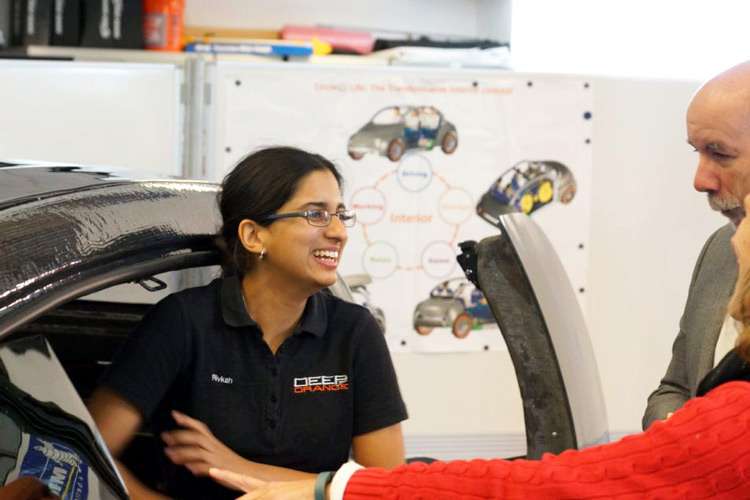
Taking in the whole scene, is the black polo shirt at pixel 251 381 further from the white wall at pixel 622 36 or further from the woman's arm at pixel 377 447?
the white wall at pixel 622 36

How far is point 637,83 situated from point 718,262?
1929 millimetres

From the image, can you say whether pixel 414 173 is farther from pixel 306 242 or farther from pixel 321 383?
pixel 321 383

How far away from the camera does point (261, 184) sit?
5.82ft

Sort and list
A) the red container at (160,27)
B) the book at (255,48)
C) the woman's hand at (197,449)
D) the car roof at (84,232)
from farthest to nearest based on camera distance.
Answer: the red container at (160,27) < the book at (255,48) < the woman's hand at (197,449) < the car roof at (84,232)

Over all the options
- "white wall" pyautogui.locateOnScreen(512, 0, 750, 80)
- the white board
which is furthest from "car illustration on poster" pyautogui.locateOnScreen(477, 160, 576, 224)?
"white wall" pyautogui.locateOnScreen(512, 0, 750, 80)

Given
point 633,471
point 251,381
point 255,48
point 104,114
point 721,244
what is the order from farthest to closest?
1. point 255,48
2. point 104,114
3. point 721,244
4. point 251,381
5. point 633,471

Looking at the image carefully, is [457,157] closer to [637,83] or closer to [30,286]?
[637,83]

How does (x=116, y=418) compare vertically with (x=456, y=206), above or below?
→ below

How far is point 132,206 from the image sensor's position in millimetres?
1252

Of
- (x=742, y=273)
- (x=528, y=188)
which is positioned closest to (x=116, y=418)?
(x=742, y=273)

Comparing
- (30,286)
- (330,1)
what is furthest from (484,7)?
(30,286)

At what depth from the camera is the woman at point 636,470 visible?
97 cm

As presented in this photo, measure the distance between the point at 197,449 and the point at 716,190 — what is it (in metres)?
0.88

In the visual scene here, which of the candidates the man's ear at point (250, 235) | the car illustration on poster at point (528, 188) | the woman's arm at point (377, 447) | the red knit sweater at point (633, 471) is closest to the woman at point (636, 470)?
the red knit sweater at point (633, 471)
